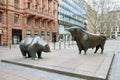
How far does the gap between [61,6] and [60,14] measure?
112 inches

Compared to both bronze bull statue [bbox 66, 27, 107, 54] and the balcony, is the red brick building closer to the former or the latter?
the balcony

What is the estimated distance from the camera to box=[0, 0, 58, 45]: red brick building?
25.0 meters

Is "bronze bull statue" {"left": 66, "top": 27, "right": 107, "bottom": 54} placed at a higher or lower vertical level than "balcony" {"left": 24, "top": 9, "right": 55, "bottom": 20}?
lower

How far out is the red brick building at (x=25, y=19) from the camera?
24953 millimetres

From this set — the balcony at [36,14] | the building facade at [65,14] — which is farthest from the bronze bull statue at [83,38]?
the building facade at [65,14]

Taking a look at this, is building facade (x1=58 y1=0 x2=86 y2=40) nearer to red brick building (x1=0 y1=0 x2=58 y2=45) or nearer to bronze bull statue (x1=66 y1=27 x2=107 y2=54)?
red brick building (x1=0 y1=0 x2=58 y2=45)

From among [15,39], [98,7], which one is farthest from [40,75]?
[15,39]

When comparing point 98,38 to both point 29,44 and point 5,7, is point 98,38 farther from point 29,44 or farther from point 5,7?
point 5,7

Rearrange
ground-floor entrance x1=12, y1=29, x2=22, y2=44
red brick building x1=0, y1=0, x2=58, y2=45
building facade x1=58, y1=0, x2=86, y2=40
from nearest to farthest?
1. red brick building x1=0, y1=0, x2=58, y2=45
2. ground-floor entrance x1=12, y1=29, x2=22, y2=44
3. building facade x1=58, y1=0, x2=86, y2=40

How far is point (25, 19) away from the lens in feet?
96.2

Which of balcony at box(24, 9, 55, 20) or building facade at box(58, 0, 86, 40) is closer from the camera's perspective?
balcony at box(24, 9, 55, 20)

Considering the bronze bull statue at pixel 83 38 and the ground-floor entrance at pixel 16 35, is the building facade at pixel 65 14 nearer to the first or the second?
the ground-floor entrance at pixel 16 35

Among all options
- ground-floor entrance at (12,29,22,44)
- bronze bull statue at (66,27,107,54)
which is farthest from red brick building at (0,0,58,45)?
bronze bull statue at (66,27,107,54)

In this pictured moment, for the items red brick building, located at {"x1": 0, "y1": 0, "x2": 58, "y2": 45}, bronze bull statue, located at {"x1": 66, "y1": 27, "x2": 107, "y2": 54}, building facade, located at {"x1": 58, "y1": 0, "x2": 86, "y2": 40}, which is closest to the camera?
bronze bull statue, located at {"x1": 66, "y1": 27, "x2": 107, "y2": 54}
